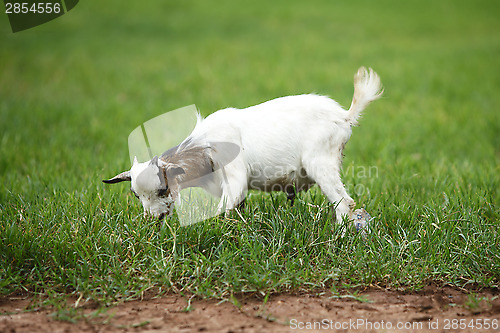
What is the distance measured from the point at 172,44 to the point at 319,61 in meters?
4.75

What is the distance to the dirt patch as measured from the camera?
3146 millimetres

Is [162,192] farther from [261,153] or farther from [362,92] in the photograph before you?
[362,92]

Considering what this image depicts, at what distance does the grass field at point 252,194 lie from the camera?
372cm

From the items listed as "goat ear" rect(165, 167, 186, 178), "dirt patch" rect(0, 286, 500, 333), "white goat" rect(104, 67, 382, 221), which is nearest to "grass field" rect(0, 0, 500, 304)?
"dirt patch" rect(0, 286, 500, 333)

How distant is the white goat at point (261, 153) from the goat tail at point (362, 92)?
0.11 ft

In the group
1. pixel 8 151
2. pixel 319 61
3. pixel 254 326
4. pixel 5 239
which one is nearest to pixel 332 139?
pixel 254 326

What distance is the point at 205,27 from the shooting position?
1791 centimetres

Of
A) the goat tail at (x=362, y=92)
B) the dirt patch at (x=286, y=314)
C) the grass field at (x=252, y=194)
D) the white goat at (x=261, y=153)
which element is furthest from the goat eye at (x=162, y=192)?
the goat tail at (x=362, y=92)

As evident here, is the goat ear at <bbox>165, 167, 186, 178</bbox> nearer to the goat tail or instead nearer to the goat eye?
the goat eye

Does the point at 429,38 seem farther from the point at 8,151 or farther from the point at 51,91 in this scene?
the point at 8,151

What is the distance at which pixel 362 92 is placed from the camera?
13.5ft

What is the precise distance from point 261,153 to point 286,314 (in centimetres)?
118

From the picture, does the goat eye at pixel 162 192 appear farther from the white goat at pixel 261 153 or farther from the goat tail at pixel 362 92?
the goat tail at pixel 362 92

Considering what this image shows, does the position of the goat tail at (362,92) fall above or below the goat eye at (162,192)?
above
